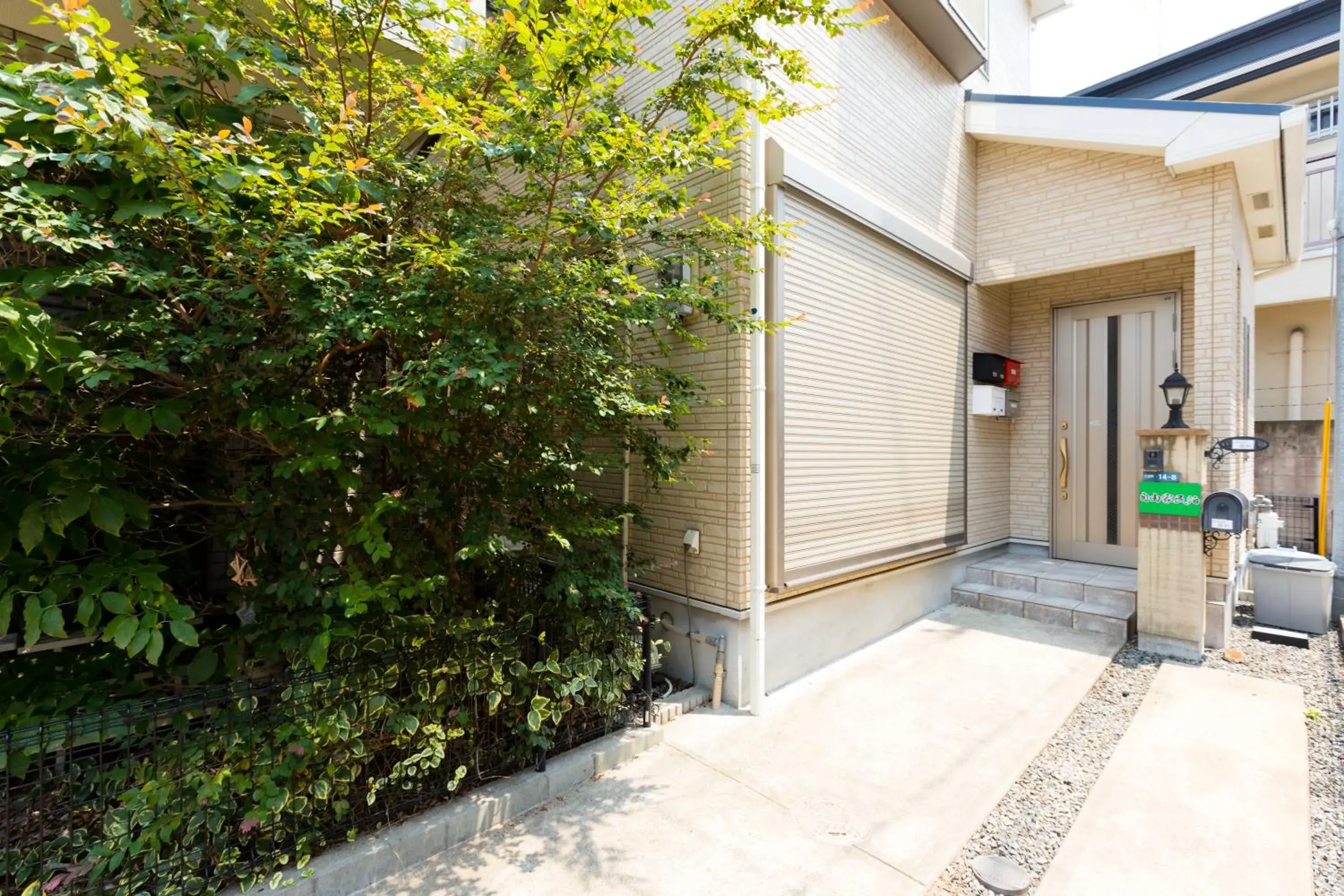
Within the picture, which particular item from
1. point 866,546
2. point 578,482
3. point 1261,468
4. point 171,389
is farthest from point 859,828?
point 1261,468

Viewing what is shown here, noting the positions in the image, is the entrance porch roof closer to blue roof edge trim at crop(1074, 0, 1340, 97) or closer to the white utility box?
the white utility box

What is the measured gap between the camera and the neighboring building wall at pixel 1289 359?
918 centimetres

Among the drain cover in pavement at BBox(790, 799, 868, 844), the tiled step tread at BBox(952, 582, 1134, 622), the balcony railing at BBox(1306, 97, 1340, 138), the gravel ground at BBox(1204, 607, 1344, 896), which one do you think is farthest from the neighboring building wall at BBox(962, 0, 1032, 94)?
the drain cover in pavement at BBox(790, 799, 868, 844)

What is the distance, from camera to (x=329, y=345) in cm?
241

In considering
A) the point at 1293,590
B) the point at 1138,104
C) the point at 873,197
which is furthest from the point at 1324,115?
the point at 873,197

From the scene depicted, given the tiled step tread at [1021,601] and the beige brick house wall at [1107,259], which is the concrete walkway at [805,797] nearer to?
the tiled step tread at [1021,601]

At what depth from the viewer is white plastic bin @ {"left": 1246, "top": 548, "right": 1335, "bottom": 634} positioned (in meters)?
5.06

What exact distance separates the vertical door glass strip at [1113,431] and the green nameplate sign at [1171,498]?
62.9 inches

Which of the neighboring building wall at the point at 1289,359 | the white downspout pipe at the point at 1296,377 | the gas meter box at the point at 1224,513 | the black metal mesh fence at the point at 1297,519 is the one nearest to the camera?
the gas meter box at the point at 1224,513

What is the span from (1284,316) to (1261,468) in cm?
248

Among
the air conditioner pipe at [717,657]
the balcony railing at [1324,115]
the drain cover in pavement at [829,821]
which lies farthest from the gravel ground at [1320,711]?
the balcony railing at [1324,115]

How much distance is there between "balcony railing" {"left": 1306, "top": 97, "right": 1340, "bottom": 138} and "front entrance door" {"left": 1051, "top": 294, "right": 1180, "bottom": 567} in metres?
6.40

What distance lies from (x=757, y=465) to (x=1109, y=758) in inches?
99.0

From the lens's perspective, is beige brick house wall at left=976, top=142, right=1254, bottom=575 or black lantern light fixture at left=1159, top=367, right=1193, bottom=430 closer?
black lantern light fixture at left=1159, top=367, right=1193, bottom=430
